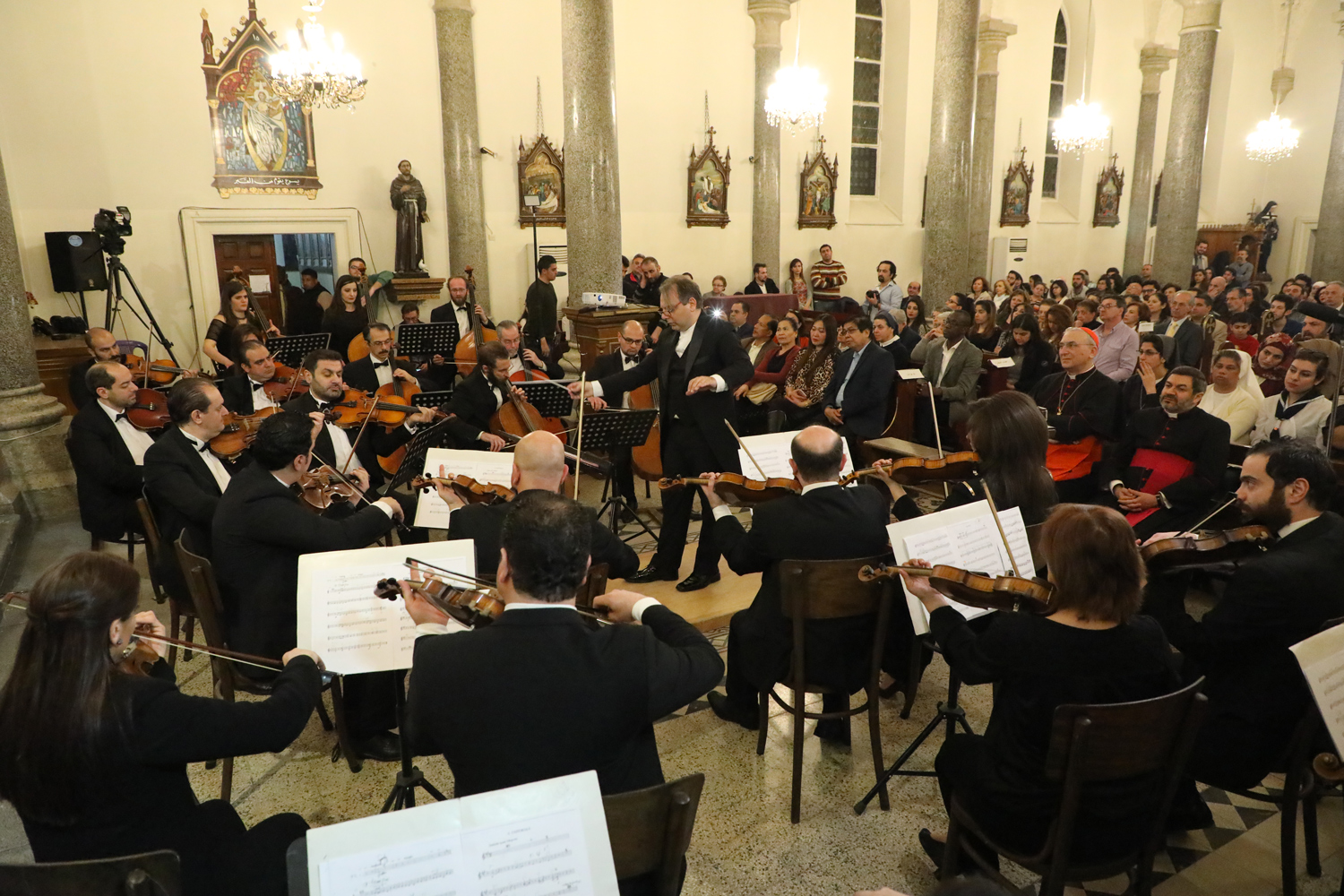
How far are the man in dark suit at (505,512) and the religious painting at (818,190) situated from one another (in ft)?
38.7

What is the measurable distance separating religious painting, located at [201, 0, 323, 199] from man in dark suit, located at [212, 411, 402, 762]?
296 inches

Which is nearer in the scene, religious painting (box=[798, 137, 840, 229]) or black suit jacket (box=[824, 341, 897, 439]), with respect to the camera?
black suit jacket (box=[824, 341, 897, 439])

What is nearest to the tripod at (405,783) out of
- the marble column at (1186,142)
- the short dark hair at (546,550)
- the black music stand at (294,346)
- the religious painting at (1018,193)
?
the short dark hair at (546,550)

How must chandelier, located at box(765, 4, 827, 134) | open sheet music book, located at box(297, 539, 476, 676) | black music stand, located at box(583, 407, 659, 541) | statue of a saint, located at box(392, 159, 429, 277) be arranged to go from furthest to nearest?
chandelier, located at box(765, 4, 827, 134)
statue of a saint, located at box(392, 159, 429, 277)
black music stand, located at box(583, 407, 659, 541)
open sheet music book, located at box(297, 539, 476, 676)

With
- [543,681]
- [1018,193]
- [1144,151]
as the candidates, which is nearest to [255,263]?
[543,681]

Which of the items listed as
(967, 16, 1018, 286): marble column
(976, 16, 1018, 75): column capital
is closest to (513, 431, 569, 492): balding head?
(967, 16, 1018, 286): marble column

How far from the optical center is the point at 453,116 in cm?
1068

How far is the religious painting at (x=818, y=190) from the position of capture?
45.8 feet

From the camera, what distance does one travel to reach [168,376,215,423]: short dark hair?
3.74 meters

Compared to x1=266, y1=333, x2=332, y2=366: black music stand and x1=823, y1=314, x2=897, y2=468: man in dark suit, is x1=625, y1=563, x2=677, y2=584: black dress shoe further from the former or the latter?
x1=266, y1=333, x2=332, y2=366: black music stand

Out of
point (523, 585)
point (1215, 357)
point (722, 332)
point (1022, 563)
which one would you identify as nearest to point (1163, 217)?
point (1215, 357)

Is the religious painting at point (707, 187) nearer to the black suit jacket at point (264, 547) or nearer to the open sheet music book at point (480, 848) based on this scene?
the black suit jacket at point (264, 547)

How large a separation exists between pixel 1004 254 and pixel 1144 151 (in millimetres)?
4271

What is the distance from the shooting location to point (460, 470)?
150 inches
